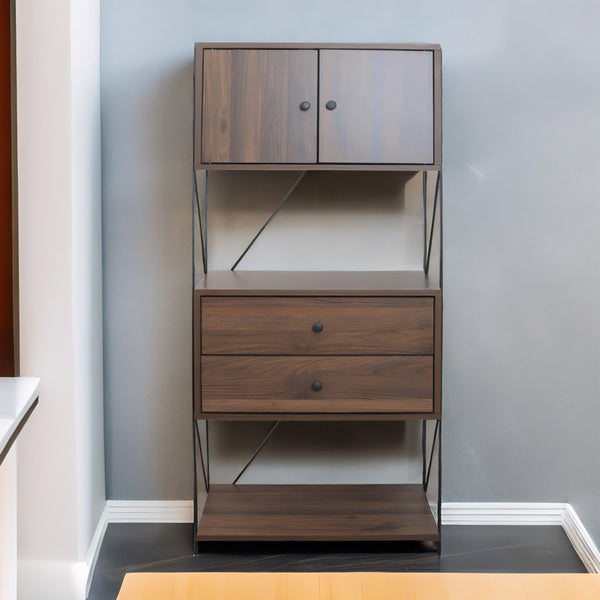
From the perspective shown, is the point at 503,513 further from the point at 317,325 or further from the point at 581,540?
the point at 317,325

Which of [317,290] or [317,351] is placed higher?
[317,290]

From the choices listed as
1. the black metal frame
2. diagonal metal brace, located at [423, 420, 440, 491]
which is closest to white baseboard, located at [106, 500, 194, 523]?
the black metal frame

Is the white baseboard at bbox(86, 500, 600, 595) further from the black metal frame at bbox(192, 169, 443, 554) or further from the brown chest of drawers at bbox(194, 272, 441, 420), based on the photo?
the brown chest of drawers at bbox(194, 272, 441, 420)

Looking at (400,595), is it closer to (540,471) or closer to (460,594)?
(460,594)

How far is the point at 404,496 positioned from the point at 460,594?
1.45 meters

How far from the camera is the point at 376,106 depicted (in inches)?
89.9

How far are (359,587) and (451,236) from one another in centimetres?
161

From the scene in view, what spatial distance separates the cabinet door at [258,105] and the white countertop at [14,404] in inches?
31.6

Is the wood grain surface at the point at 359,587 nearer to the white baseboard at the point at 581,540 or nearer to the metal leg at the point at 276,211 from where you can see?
the white baseboard at the point at 581,540

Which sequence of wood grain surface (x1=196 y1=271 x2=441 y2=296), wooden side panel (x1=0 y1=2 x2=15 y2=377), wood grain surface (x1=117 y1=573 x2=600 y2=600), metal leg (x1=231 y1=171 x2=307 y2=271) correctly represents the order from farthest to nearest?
metal leg (x1=231 y1=171 x2=307 y2=271) < wood grain surface (x1=196 y1=271 x2=441 y2=296) < wooden side panel (x1=0 y1=2 x2=15 y2=377) < wood grain surface (x1=117 y1=573 x2=600 y2=600)

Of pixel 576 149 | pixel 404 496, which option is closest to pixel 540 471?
pixel 404 496

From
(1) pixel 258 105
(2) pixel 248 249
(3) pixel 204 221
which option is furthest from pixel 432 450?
(1) pixel 258 105

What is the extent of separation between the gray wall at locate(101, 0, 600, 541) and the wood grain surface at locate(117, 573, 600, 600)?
4.73 ft

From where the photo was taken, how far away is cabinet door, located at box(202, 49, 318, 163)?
226cm
